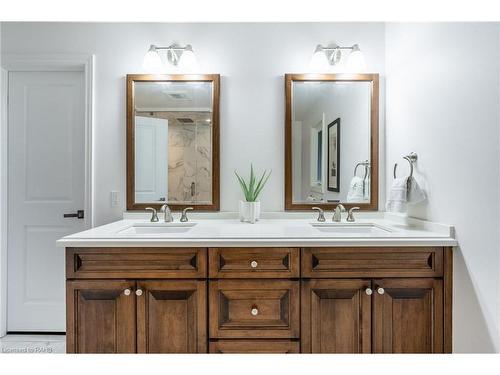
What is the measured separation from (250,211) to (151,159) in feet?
2.30

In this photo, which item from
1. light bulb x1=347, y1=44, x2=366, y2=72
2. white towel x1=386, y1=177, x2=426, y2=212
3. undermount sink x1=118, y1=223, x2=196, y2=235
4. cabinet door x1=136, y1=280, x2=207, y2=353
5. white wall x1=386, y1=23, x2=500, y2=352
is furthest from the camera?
light bulb x1=347, y1=44, x2=366, y2=72

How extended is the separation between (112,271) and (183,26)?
150 centimetres

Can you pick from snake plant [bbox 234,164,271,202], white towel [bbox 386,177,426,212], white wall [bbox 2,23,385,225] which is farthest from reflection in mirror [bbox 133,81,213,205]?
white towel [bbox 386,177,426,212]

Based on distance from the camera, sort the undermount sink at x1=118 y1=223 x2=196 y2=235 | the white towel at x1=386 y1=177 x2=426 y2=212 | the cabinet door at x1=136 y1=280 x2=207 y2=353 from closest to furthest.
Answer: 1. the cabinet door at x1=136 y1=280 x2=207 y2=353
2. the white towel at x1=386 y1=177 x2=426 y2=212
3. the undermount sink at x1=118 y1=223 x2=196 y2=235

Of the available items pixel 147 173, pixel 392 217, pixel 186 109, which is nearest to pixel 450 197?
pixel 392 217

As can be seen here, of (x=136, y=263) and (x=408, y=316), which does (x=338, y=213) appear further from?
(x=136, y=263)

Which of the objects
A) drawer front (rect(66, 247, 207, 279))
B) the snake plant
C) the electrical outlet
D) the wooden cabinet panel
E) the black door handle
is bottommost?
the wooden cabinet panel

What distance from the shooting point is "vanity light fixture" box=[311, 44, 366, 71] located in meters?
1.92

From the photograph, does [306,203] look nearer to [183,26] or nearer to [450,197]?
[450,197]

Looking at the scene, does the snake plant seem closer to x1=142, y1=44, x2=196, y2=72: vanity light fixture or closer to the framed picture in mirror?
the framed picture in mirror

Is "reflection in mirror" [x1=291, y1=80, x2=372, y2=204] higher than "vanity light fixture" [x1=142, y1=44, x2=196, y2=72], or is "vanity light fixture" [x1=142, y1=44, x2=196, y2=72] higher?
"vanity light fixture" [x1=142, y1=44, x2=196, y2=72]

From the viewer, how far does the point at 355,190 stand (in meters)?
1.98

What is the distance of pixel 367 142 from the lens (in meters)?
1.99

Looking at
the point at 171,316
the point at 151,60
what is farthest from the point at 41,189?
the point at 171,316
